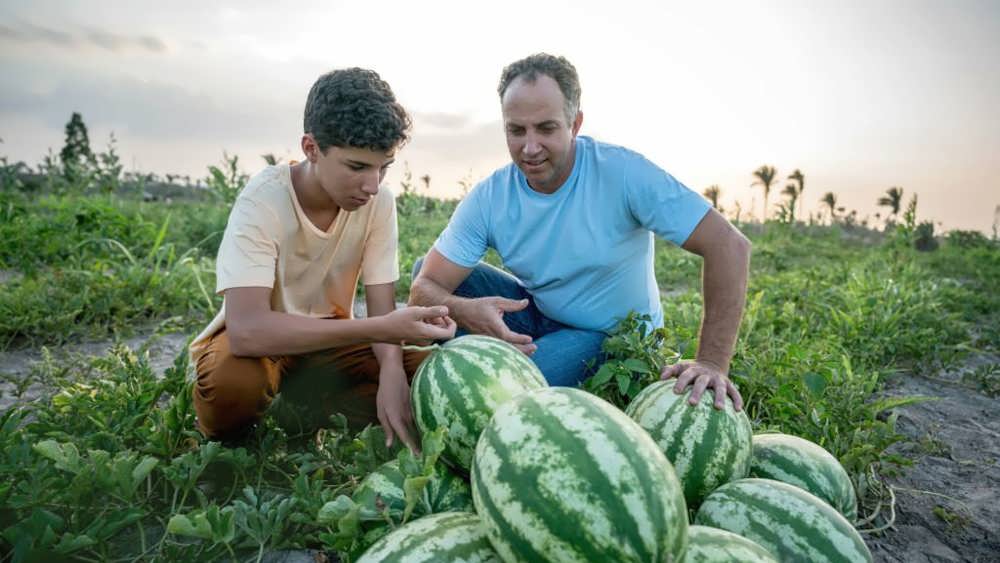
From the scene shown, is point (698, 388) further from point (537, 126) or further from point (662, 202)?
Result: point (537, 126)

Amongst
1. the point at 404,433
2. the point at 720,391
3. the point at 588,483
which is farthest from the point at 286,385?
the point at 588,483

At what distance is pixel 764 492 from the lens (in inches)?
65.2

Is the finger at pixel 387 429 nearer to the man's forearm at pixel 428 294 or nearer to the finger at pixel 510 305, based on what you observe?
the finger at pixel 510 305

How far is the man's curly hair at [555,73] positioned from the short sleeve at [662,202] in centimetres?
41

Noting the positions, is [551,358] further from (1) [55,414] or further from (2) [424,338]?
(1) [55,414]

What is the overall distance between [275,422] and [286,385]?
0.89 ft

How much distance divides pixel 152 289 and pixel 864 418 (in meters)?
5.04

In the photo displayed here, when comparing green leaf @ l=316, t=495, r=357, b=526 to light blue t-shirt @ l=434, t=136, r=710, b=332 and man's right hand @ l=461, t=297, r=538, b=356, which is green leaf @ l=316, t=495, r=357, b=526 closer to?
man's right hand @ l=461, t=297, r=538, b=356

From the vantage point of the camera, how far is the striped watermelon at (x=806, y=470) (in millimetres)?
1914

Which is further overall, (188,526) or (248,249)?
(248,249)

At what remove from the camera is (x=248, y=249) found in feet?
7.90

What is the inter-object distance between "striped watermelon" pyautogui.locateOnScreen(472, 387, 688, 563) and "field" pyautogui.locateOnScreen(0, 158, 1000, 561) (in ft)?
1.31

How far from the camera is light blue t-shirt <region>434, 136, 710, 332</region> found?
2.91m

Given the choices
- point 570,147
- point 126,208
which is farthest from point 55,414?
point 126,208
